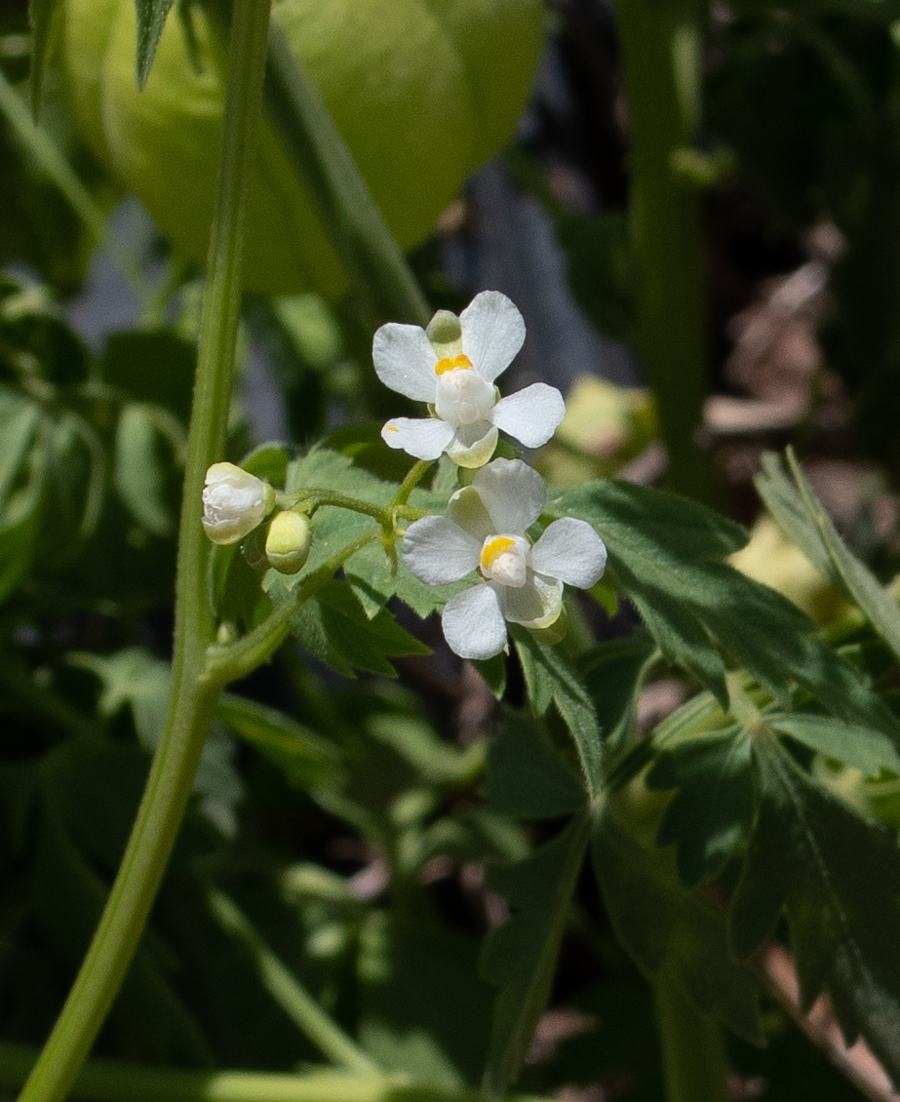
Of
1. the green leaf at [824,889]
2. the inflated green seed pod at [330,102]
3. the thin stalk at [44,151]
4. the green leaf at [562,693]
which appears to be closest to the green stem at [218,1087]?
the green leaf at [824,889]

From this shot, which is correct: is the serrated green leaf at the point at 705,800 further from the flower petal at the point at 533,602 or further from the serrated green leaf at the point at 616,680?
the flower petal at the point at 533,602

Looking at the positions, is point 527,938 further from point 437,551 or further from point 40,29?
point 40,29

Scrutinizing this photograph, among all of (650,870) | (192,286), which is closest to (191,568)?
(650,870)

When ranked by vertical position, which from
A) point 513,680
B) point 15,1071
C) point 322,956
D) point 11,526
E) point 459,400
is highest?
point 459,400

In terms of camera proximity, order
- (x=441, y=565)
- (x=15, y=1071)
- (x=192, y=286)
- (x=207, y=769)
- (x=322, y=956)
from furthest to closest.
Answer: (x=192, y=286)
(x=322, y=956)
(x=207, y=769)
(x=15, y=1071)
(x=441, y=565)

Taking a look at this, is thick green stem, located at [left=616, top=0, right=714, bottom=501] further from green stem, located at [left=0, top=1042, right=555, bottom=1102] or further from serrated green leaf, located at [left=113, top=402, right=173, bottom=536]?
green stem, located at [left=0, top=1042, right=555, bottom=1102]

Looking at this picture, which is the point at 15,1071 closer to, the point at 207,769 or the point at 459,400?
the point at 207,769

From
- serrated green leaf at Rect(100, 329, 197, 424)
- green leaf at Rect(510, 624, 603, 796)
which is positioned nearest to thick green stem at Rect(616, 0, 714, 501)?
serrated green leaf at Rect(100, 329, 197, 424)
